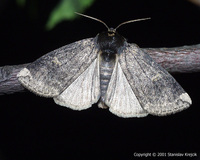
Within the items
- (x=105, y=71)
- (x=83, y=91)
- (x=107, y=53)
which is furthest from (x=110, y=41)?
(x=83, y=91)

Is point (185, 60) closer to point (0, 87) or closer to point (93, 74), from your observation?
point (93, 74)

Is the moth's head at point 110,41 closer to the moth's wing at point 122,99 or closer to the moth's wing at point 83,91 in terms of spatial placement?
the moth's wing at point 83,91

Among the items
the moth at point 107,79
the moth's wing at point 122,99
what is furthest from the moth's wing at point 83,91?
the moth's wing at point 122,99

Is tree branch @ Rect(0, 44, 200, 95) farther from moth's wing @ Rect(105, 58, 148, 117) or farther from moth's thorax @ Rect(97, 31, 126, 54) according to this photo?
moth's wing @ Rect(105, 58, 148, 117)

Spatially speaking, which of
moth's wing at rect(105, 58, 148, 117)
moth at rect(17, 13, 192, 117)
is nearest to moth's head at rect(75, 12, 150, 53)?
moth at rect(17, 13, 192, 117)

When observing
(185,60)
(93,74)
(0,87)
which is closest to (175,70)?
(185,60)

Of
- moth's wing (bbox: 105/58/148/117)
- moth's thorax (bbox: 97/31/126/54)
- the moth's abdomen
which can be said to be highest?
moth's thorax (bbox: 97/31/126/54)

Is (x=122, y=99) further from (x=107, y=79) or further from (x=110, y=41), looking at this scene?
(x=110, y=41)
